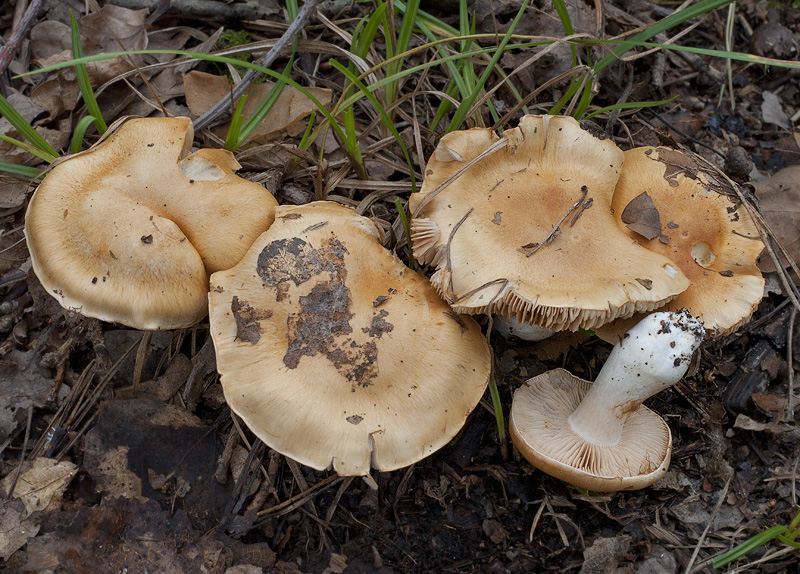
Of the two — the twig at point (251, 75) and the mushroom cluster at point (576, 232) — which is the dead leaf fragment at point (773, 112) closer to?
the mushroom cluster at point (576, 232)

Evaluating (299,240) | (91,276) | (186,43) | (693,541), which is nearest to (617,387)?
→ (693,541)

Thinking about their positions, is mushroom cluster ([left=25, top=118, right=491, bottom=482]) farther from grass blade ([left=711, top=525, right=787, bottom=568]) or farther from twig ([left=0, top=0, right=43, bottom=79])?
grass blade ([left=711, top=525, right=787, bottom=568])

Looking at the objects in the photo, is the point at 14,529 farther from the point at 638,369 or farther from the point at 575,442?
the point at 638,369

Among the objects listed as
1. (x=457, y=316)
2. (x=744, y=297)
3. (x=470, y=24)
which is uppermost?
(x=470, y=24)

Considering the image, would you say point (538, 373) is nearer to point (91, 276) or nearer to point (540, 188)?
point (540, 188)

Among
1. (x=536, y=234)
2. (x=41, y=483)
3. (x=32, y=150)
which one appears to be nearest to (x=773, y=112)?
(x=536, y=234)

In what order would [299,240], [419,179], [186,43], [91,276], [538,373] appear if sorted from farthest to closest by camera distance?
[186,43] < [419,179] < [538,373] < [299,240] < [91,276]
